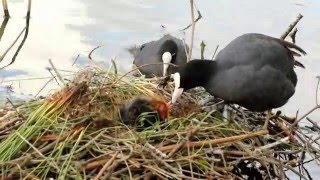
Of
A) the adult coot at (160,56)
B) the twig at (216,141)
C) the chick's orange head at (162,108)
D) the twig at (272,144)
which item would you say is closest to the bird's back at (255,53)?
the twig at (272,144)

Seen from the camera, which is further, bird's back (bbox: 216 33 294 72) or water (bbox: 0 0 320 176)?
water (bbox: 0 0 320 176)

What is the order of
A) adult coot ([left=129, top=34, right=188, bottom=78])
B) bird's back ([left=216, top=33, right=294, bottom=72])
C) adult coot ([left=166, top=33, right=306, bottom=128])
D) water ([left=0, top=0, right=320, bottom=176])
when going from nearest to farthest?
adult coot ([left=166, top=33, right=306, bottom=128])
bird's back ([left=216, top=33, right=294, bottom=72])
adult coot ([left=129, top=34, right=188, bottom=78])
water ([left=0, top=0, right=320, bottom=176])

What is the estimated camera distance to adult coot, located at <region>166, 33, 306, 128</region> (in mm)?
5457

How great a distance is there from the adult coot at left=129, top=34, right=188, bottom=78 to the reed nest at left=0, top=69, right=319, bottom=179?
1.98m

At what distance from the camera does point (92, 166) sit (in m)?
4.26

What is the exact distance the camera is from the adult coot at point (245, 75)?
17.9ft

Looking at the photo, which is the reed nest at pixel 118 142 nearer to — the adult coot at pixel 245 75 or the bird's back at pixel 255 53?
the adult coot at pixel 245 75

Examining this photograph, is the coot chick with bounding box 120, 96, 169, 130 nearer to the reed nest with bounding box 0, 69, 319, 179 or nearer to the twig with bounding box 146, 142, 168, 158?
the reed nest with bounding box 0, 69, 319, 179

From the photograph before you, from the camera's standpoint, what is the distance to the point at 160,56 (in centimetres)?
760

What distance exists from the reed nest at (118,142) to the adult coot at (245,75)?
22 centimetres

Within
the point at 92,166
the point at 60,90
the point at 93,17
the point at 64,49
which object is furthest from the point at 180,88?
the point at 93,17

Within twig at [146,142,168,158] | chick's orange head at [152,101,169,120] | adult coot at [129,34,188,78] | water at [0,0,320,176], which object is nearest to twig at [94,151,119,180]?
twig at [146,142,168,158]

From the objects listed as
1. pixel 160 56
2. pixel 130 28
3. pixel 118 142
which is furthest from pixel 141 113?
pixel 130 28

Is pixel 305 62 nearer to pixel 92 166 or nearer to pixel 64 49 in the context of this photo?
pixel 64 49
